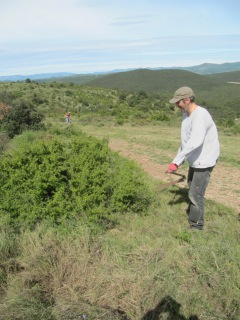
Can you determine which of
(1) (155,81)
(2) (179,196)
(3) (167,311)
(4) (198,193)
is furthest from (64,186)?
(1) (155,81)

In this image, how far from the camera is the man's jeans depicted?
3789mm

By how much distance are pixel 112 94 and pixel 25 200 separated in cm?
4586

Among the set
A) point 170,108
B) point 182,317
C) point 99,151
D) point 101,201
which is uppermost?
point 99,151

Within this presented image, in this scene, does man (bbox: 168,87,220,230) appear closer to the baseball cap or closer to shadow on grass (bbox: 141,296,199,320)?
the baseball cap

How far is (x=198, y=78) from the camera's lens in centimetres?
12200

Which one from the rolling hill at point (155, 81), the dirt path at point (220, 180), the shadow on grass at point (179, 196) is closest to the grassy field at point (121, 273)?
the shadow on grass at point (179, 196)

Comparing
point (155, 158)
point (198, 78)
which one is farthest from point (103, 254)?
point (198, 78)

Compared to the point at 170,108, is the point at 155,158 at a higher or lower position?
higher

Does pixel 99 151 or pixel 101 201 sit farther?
pixel 99 151

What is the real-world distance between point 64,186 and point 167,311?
220cm

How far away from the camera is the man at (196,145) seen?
3.56 meters

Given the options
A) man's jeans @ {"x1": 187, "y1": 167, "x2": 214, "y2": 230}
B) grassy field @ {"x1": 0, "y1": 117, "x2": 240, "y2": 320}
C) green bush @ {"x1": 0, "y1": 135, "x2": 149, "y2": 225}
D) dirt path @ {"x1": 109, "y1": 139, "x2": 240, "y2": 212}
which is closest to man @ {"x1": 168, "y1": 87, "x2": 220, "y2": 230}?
man's jeans @ {"x1": 187, "y1": 167, "x2": 214, "y2": 230}

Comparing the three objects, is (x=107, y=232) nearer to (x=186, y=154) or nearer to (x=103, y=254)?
(x=103, y=254)

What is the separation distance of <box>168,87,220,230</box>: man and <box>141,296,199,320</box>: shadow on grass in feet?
4.57
